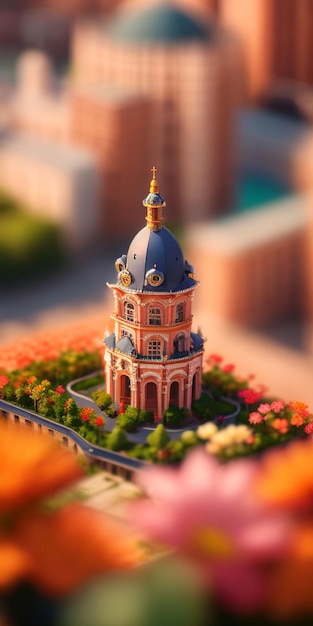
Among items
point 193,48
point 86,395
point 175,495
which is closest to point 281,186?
point 193,48

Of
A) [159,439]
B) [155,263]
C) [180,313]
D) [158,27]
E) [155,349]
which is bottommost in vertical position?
[158,27]

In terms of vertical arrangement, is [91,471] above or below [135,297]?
below

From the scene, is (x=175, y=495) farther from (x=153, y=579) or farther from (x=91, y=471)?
(x=91, y=471)

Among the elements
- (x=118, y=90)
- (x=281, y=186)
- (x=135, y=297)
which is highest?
(x=135, y=297)

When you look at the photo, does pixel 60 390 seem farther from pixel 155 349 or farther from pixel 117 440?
pixel 117 440

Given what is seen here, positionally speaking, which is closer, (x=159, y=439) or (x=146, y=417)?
(x=159, y=439)

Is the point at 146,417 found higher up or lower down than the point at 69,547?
lower down

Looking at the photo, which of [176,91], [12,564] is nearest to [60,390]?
[12,564]
